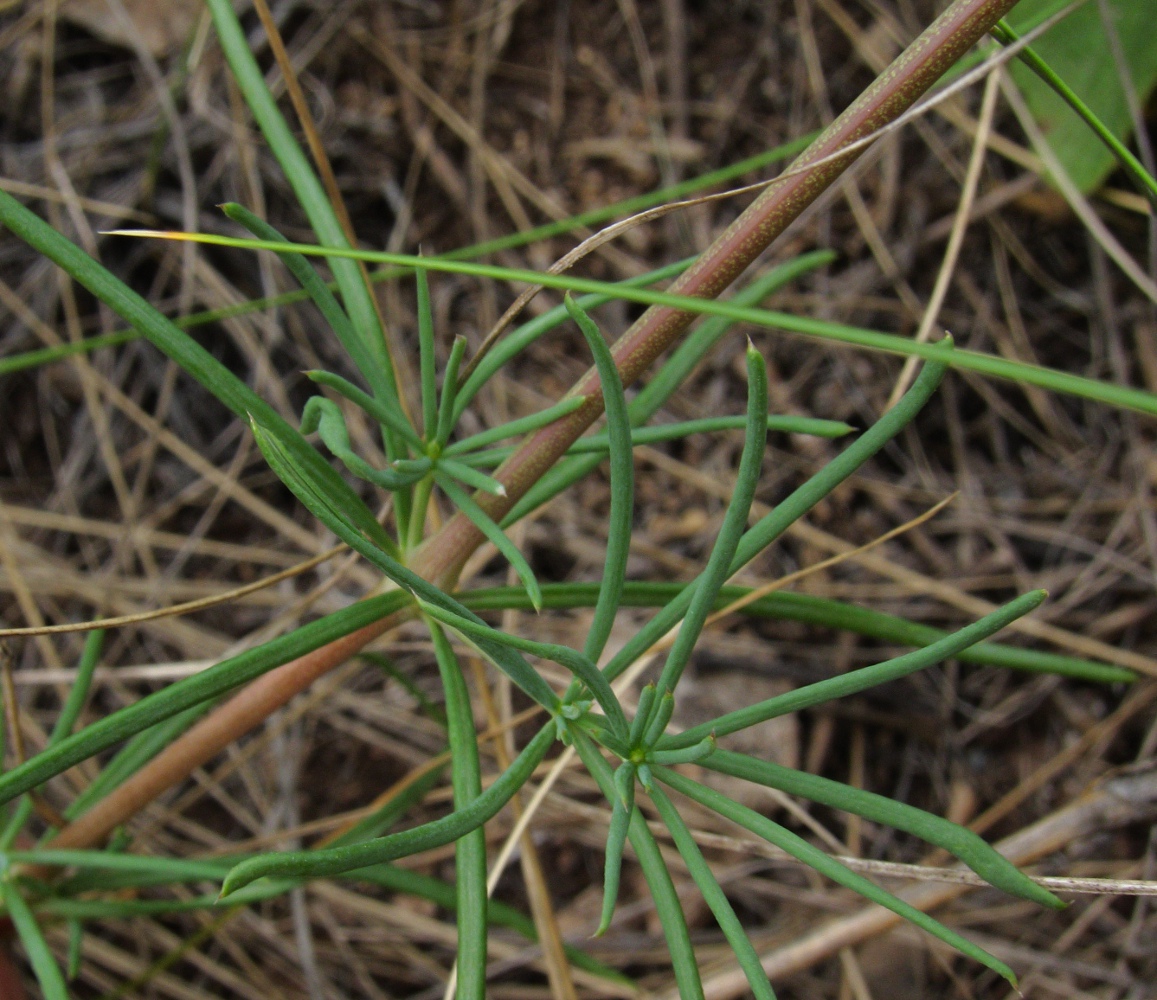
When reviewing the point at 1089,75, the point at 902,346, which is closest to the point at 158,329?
the point at 902,346

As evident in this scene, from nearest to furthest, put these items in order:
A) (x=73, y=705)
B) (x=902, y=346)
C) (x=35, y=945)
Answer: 1. (x=902, y=346)
2. (x=35, y=945)
3. (x=73, y=705)

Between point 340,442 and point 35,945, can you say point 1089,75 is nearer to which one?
point 340,442

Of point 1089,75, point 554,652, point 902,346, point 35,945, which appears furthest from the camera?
point 1089,75

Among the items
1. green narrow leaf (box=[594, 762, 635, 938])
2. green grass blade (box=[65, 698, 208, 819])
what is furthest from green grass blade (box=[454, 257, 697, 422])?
green grass blade (box=[65, 698, 208, 819])

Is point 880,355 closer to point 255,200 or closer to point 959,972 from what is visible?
point 959,972

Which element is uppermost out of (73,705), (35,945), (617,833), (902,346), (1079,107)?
(1079,107)

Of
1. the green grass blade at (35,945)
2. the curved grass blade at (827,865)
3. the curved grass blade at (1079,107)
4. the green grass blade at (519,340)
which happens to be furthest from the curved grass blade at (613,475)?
the green grass blade at (35,945)
